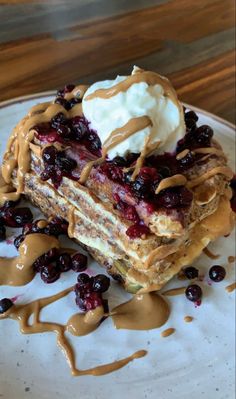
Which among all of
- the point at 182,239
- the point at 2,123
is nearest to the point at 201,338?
the point at 182,239

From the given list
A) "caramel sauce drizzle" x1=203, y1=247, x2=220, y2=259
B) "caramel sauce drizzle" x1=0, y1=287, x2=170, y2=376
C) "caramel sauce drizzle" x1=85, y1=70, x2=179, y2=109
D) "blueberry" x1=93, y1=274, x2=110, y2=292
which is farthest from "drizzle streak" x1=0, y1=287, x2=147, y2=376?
"caramel sauce drizzle" x1=85, y1=70, x2=179, y2=109

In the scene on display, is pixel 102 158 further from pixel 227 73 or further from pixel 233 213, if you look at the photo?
pixel 227 73

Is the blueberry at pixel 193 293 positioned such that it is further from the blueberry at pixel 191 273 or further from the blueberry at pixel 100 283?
the blueberry at pixel 100 283

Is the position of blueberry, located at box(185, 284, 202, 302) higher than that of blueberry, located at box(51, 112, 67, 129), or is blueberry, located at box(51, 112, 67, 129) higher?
blueberry, located at box(51, 112, 67, 129)

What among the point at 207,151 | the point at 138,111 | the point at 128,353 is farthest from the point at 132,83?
the point at 128,353

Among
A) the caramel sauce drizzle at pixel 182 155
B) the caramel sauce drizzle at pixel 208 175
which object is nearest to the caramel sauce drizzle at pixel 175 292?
the caramel sauce drizzle at pixel 208 175

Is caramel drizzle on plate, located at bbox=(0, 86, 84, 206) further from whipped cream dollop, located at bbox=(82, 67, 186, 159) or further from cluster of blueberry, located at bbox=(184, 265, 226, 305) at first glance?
cluster of blueberry, located at bbox=(184, 265, 226, 305)

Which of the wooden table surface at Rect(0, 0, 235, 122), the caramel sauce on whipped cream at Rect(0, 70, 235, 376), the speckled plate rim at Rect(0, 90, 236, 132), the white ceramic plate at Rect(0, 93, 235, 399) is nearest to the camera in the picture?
the white ceramic plate at Rect(0, 93, 235, 399)
